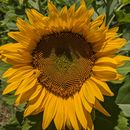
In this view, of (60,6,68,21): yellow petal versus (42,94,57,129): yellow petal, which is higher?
(60,6,68,21): yellow petal

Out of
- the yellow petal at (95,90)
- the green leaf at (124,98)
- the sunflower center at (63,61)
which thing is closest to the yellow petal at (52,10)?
the sunflower center at (63,61)

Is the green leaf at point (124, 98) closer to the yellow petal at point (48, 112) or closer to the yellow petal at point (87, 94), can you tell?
the yellow petal at point (87, 94)

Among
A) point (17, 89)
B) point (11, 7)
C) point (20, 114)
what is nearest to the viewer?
point (17, 89)

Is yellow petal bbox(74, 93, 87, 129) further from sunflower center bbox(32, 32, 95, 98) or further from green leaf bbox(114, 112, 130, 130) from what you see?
green leaf bbox(114, 112, 130, 130)

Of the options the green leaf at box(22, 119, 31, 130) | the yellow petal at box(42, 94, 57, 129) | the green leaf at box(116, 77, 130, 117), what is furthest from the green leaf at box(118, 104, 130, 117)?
the green leaf at box(22, 119, 31, 130)

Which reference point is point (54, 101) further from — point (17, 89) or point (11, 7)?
point (11, 7)

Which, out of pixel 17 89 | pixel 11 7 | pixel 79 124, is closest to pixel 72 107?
pixel 79 124

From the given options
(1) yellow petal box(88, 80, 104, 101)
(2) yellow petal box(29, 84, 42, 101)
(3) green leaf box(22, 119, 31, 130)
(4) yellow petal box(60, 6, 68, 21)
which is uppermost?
(4) yellow petal box(60, 6, 68, 21)

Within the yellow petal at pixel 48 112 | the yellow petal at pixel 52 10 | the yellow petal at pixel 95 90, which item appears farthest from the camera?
the yellow petal at pixel 48 112
